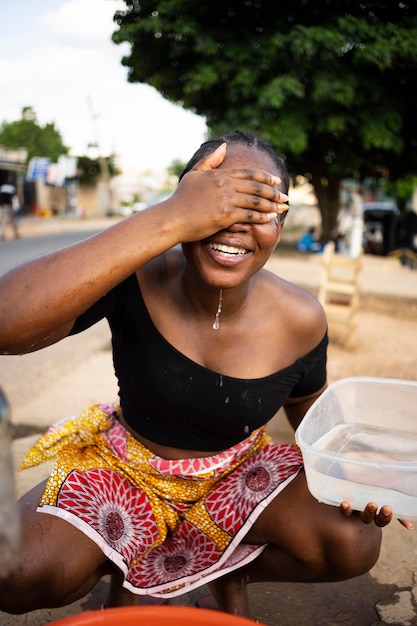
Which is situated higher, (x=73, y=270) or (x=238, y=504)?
(x=73, y=270)

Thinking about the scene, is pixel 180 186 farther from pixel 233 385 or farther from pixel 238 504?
pixel 238 504

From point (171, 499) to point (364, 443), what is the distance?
0.64m

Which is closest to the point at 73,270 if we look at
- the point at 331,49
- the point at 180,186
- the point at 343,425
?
the point at 180,186

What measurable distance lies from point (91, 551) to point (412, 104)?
6430 millimetres

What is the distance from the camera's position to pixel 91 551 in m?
1.52

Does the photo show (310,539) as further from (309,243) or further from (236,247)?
(309,243)

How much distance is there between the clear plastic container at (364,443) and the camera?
4.74 ft

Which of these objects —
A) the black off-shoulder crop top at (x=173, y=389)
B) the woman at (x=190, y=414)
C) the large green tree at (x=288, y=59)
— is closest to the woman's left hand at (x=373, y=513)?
the woman at (x=190, y=414)

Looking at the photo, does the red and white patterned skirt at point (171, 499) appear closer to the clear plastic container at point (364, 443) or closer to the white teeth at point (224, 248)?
the clear plastic container at point (364, 443)

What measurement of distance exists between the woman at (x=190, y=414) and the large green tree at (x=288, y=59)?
4.59m

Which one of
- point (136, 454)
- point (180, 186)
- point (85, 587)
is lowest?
point (85, 587)

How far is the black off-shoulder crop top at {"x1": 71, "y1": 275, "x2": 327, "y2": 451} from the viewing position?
170cm

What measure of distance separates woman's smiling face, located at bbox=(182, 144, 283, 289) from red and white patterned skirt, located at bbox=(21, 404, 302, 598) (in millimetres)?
551

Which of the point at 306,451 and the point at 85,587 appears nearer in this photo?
the point at 306,451
